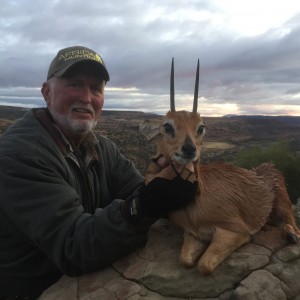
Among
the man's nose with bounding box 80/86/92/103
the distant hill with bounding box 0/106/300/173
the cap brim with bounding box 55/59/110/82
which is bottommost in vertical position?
the distant hill with bounding box 0/106/300/173

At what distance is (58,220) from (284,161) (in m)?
22.8

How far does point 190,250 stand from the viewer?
4.41m

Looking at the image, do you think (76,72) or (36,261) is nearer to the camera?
(36,261)

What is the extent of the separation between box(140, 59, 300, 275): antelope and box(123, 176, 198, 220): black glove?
4.4 inches

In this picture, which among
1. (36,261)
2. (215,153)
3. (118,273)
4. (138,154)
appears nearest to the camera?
(118,273)

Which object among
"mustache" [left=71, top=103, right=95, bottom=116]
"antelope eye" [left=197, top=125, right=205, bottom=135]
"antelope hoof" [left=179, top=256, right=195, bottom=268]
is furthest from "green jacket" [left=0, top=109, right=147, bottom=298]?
"antelope eye" [left=197, top=125, right=205, bottom=135]

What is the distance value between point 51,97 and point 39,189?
170cm

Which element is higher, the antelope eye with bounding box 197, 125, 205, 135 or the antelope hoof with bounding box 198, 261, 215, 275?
the antelope eye with bounding box 197, 125, 205, 135

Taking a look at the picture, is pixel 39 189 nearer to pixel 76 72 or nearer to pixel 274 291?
pixel 76 72

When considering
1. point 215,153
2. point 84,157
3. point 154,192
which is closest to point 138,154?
point 215,153

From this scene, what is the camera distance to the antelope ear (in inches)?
199

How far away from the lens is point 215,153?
3192 centimetres

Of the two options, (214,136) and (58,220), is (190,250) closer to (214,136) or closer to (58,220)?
(58,220)

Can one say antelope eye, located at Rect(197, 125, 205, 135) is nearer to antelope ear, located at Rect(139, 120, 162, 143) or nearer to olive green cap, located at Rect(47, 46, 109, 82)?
antelope ear, located at Rect(139, 120, 162, 143)
